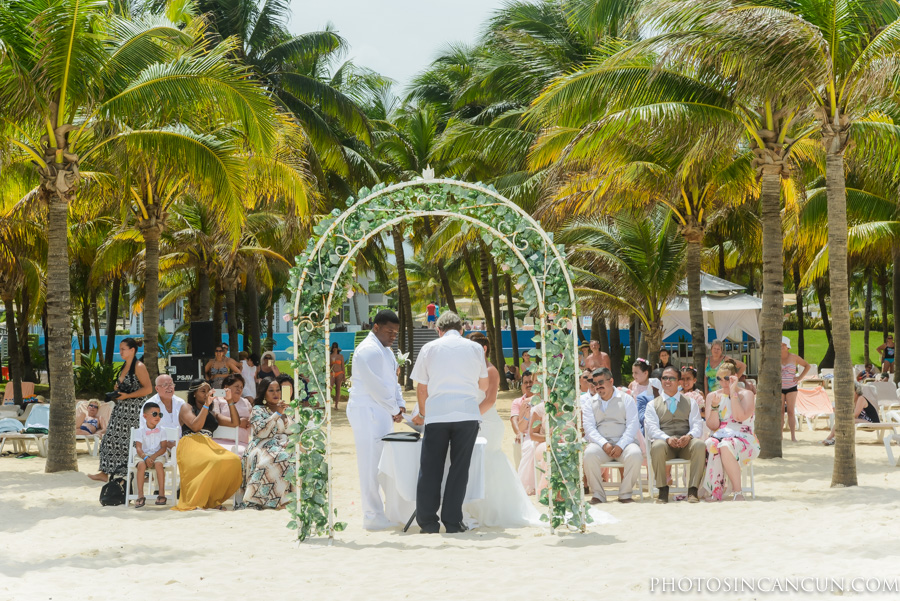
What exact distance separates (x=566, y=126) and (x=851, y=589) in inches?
350

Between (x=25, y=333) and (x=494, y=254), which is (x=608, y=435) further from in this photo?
(x=25, y=333)

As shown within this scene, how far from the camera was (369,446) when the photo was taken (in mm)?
7578

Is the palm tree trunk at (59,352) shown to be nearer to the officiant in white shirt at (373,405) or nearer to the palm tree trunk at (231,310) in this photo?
the officiant in white shirt at (373,405)

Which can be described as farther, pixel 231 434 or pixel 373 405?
pixel 231 434

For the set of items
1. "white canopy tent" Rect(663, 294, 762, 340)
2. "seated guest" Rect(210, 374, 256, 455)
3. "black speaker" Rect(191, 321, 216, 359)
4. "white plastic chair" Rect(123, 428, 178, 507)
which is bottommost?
"white plastic chair" Rect(123, 428, 178, 507)

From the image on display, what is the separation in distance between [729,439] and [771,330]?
3519 millimetres

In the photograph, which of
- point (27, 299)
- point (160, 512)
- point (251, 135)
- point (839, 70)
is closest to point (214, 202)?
point (251, 135)

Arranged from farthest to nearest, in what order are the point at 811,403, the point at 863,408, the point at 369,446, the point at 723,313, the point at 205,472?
the point at 723,313
the point at 811,403
the point at 863,408
the point at 205,472
the point at 369,446

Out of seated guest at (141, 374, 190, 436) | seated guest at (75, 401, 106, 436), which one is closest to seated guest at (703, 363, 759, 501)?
seated guest at (141, 374, 190, 436)

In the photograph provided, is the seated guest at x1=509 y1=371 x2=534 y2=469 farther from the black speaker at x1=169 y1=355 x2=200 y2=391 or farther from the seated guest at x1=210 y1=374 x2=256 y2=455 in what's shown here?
the black speaker at x1=169 y1=355 x2=200 y2=391

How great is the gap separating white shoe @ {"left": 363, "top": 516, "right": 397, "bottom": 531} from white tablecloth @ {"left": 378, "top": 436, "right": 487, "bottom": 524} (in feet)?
0.43

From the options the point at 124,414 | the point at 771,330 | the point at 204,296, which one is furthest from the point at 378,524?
the point at 204,296

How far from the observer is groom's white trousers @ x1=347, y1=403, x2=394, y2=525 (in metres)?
7.56

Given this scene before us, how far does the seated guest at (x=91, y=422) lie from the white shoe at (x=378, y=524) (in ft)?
25.3
